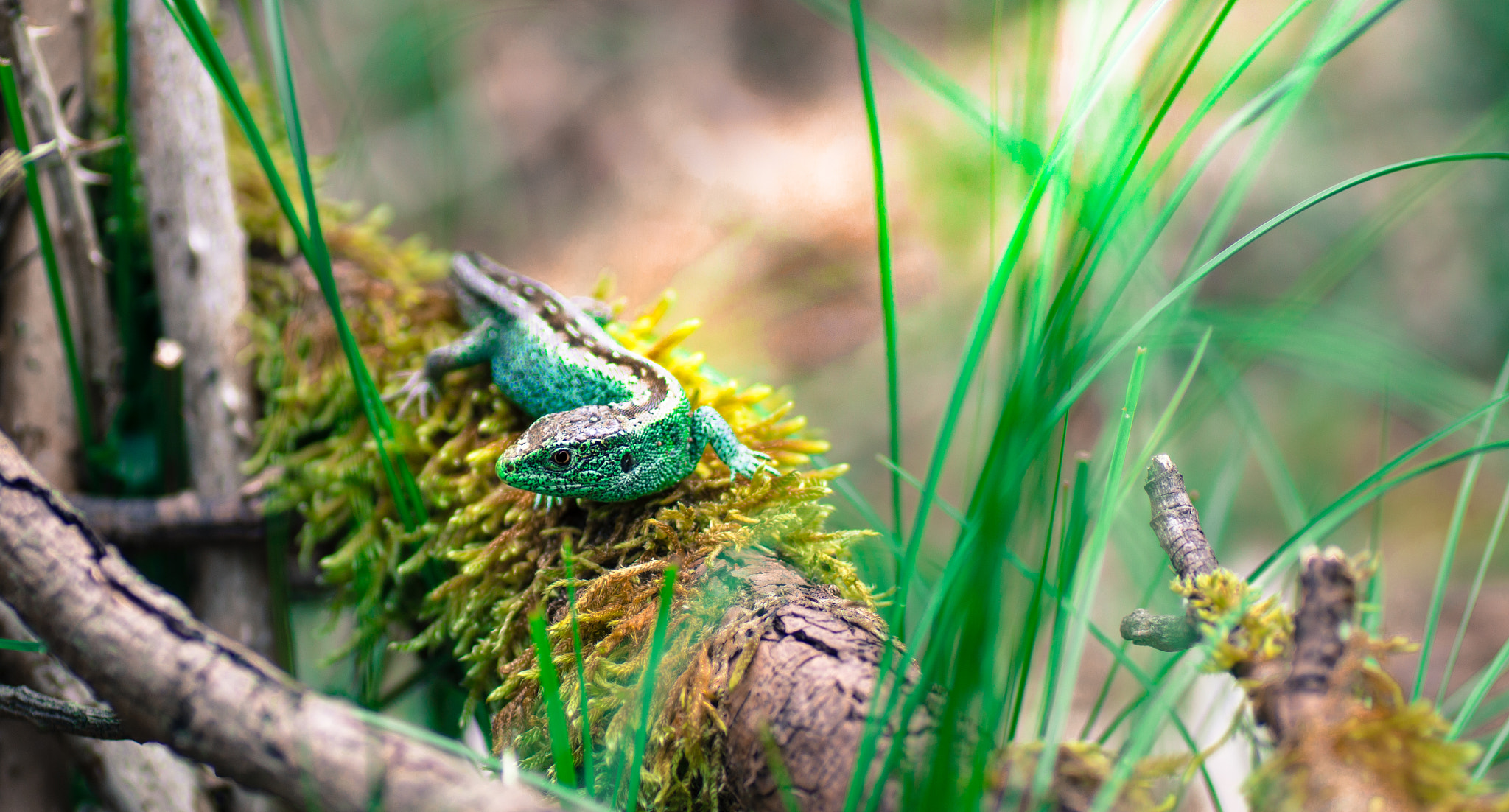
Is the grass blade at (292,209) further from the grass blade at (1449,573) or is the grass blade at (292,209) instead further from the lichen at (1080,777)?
the grass blade at (1449,573)

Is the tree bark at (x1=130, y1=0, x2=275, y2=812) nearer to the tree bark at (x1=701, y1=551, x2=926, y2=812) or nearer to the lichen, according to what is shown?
the tree bark at (x1=701, y1=551, x2=926, y2=812)

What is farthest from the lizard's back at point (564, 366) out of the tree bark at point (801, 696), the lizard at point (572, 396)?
the tree bark at point (801, 696)

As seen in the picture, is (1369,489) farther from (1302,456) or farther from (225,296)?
(1302,456)

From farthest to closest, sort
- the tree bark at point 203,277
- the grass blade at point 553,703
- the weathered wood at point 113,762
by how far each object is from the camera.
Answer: the tree bark at point 203,277 → the weathered wood at point 113,762 → the grass blade at point 553,703

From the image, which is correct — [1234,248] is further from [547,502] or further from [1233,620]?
[547,502]

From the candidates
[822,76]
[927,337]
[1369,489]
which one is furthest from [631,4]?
[1369,489]

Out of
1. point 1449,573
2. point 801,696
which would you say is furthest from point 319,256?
point 1449,573
